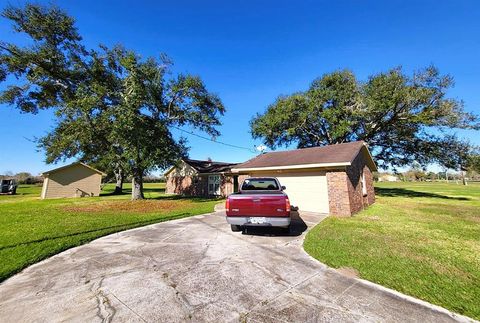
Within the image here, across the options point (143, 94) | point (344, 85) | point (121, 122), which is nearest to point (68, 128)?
point (121, 122)

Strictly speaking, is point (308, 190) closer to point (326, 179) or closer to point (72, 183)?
point (326, 179)

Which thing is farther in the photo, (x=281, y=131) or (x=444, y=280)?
(x=281, y=131)

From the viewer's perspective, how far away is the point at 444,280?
4.00 meters

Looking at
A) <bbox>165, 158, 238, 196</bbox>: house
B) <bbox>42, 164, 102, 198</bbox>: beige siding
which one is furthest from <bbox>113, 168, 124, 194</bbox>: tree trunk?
<bbox>165, 158, 238, 196</bbox>: house

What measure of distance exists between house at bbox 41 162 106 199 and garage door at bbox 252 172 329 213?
978 inches

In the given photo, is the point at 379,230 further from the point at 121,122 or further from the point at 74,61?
the point at 74,61

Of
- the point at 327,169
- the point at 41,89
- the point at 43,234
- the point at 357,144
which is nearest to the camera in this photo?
the point at 43,234

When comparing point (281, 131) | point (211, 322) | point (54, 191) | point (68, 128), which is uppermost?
point (281, 131)

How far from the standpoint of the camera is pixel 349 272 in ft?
14.4

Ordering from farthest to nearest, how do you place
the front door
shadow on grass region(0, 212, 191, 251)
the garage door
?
1. the front door
2. the garage door
3. shadow on grass region(0, 212, 191, 251)

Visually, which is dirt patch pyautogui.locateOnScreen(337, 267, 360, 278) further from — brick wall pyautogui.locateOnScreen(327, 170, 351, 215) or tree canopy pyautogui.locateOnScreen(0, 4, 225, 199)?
tree canopy pyautogui.locateOnScreen(0, 4, 225, 199)

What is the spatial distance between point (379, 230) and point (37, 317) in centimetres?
910

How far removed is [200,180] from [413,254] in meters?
23.7

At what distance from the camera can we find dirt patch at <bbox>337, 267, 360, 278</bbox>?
425 cm
